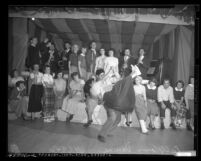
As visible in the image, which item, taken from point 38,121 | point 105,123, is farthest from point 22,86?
point 105,123

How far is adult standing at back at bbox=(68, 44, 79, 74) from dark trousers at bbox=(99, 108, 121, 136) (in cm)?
59

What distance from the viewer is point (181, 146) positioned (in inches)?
117

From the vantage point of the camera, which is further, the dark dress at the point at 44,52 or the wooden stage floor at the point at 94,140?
the dark dress at the point at 44,52

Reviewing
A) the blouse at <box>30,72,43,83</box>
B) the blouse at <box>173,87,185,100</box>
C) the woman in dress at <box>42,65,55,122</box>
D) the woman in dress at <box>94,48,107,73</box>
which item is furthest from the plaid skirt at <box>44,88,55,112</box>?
the blouse at <box>173,87,185,100</box>

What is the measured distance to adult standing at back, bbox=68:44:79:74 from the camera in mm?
3047

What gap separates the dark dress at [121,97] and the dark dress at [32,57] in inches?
34.6

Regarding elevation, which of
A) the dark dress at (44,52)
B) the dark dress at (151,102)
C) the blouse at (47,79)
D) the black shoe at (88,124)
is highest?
the dark dress at (44,52)

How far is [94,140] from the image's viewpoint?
117 inches

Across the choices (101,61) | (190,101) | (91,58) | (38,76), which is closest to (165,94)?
(190,101)

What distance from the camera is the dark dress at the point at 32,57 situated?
10.0 ft

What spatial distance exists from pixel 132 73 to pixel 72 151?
1098 mm

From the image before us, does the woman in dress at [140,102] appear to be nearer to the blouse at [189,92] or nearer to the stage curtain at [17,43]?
the blouse at [189,92]

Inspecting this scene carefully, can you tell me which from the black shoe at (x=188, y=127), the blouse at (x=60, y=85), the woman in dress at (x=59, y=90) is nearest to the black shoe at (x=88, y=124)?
the woman in dress at (x=59, y=90)
